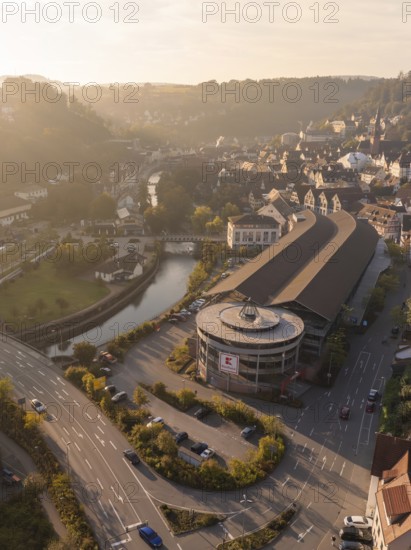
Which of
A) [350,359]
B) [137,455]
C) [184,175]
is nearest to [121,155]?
[184,175]

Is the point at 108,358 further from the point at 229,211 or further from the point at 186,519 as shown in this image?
the point at 229,211

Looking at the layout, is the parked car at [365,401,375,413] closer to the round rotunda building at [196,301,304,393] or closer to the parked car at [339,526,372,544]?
the round rotunda building at [196,301,304,393]

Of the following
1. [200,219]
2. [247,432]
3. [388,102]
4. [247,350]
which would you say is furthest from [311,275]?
[388,102]

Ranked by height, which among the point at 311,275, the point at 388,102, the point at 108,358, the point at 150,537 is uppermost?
the point at 388,102

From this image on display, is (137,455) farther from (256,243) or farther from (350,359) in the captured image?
(256,243)

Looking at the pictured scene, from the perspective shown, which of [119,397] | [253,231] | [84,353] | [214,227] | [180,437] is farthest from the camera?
[214,227]

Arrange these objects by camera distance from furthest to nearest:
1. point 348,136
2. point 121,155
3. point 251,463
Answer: point 348,136
point 121,155
point 251,463
